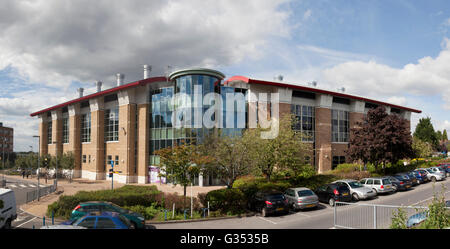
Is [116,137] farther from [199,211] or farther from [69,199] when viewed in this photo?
[199,211]

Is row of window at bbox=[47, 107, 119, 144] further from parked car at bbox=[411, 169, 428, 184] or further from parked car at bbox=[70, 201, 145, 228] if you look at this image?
parked car at bbox=[411, 169, 428, 184]

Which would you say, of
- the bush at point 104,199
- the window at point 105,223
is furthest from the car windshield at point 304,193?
the window at point 105,223

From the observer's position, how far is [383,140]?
84.3 feet

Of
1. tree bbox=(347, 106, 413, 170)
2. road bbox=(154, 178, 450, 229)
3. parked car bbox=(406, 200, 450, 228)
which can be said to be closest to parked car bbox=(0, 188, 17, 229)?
road bbox=(154, 178, 450, 229)

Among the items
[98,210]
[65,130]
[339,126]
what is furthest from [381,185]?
[65,130]

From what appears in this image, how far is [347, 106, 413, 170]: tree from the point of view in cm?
2580

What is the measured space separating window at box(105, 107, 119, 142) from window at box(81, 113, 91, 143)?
16.9 feet

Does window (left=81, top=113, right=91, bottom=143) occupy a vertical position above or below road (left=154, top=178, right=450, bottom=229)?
above

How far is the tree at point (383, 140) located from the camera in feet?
84.6

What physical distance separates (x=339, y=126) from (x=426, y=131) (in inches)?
2212

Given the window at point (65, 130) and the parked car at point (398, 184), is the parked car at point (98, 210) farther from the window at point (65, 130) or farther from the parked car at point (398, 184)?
the window at point (65, 130)

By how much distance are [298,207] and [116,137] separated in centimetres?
2964

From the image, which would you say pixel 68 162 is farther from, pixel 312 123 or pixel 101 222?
pixel 312 123
